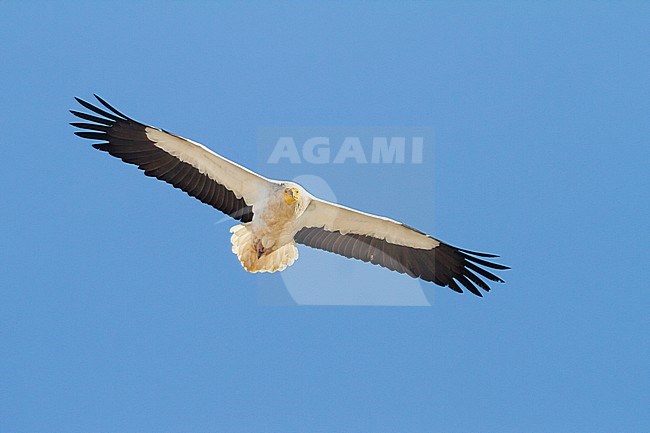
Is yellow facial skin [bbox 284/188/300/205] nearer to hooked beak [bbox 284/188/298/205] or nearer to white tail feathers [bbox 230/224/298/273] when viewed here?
hooked beak [bbox 284/188/298/205]

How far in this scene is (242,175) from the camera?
15.5 meters

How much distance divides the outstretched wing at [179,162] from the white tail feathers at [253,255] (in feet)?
0.50

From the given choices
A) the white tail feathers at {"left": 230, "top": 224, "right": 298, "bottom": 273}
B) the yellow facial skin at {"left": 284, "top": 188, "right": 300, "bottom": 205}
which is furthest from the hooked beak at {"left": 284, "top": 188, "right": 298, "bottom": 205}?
the white tail feathers at {"left": 230, "top": 224, "right": 298, "bottom": 273}

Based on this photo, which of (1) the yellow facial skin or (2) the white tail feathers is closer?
(1) the yellow facial skin

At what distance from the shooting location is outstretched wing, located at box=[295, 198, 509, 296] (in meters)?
15.9

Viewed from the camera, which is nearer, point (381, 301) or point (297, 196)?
point (297, 196)

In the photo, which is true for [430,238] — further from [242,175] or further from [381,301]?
[242,175]

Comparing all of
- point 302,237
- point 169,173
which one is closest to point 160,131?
point 169,173

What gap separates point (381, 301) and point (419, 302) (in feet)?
1.29

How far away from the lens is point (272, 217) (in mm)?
15336

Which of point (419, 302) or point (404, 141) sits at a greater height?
point (404, 141)

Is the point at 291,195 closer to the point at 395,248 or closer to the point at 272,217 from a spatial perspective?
the point at 272,217

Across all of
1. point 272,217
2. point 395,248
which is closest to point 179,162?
point 272,217

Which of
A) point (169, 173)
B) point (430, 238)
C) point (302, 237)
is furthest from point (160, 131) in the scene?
point (430, 238)
